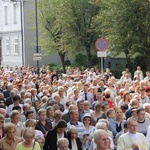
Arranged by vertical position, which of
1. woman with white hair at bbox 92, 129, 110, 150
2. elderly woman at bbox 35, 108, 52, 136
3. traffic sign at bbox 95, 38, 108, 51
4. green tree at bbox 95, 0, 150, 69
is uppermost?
green tree at bbox 95, 0, 150, 69

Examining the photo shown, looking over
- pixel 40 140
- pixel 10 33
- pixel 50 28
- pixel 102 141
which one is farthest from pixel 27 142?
pixel 10 33

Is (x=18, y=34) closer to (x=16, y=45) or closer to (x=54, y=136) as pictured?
(x=16, y=45)

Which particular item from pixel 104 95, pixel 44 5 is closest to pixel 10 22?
pixel 44 5

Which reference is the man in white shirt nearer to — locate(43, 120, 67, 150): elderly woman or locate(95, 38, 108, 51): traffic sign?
locate(43, 120, 67, 150): elderly woman

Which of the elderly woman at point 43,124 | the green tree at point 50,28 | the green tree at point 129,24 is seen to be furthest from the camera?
the green tree at point 50,28

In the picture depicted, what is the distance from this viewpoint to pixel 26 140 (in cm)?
733

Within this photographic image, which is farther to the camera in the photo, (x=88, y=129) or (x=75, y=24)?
(x=75, y=24)

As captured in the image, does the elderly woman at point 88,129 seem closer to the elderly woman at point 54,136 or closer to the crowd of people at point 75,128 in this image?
the crowd of people at point 75,128

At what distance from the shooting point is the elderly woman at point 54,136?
321 inches

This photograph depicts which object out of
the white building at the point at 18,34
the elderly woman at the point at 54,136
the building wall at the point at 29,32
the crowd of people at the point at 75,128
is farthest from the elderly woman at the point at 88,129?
the building wall at the point at 29,32

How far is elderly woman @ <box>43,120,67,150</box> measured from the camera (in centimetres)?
815

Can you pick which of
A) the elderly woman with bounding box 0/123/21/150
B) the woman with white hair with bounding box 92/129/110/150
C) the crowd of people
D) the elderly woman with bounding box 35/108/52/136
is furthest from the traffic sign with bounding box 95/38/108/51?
the woman with white hair with bounding box 92/129/110/150

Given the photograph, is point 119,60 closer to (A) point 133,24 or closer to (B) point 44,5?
(B) point 44,5

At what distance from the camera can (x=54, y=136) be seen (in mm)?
8203
